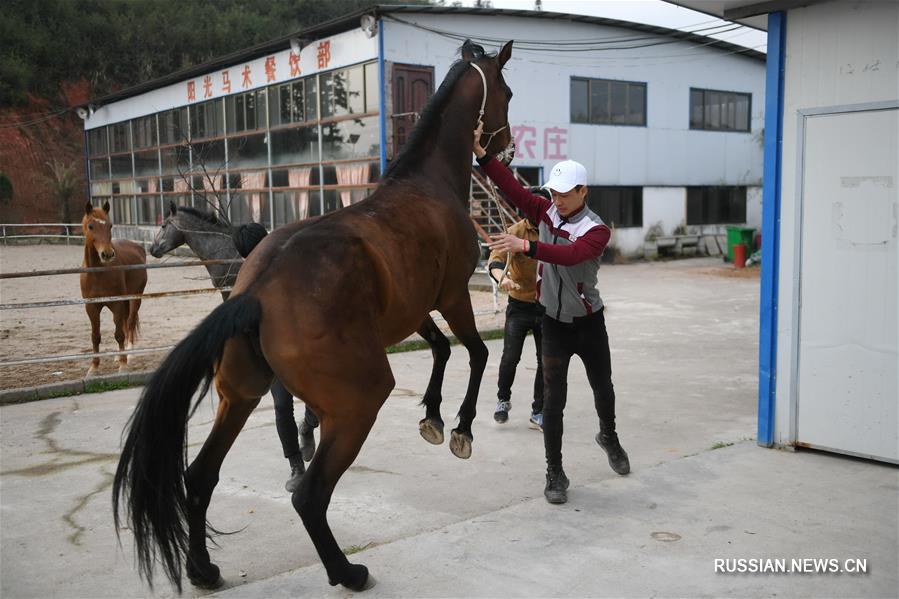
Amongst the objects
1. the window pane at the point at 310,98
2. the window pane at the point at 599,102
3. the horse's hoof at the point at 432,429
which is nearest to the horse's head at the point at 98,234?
the horse's hoof at the point at 432,429

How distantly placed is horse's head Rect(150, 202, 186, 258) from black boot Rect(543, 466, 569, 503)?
15.6ft

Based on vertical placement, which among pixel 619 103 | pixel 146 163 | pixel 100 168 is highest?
pixel 619 103

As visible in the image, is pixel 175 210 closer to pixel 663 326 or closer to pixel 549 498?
pixel 549 498

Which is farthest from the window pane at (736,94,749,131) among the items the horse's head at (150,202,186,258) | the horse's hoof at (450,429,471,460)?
the horse's hoof at (450,429,471,460)

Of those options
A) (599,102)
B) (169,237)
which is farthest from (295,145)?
(169,237)

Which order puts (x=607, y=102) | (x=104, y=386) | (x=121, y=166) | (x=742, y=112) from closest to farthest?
(x=104, y=386), (x=607, y=102), (x=742, y=112), (x=121, y=166)

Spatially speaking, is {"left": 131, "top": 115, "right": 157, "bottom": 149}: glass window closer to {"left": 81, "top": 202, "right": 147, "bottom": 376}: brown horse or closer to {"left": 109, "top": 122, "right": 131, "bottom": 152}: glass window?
{"left": 109, "top": 122, "right": 131, "bottom": 152}: glass window

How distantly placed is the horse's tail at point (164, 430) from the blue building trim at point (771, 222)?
10.9 ft

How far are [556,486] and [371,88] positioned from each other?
15.4 metres

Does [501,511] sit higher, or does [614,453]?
[614,453]

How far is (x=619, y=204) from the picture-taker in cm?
2250

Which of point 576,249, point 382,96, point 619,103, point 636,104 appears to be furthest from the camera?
point 636,104

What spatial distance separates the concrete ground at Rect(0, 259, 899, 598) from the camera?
314 centimetres

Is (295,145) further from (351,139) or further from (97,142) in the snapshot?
(97,142)
